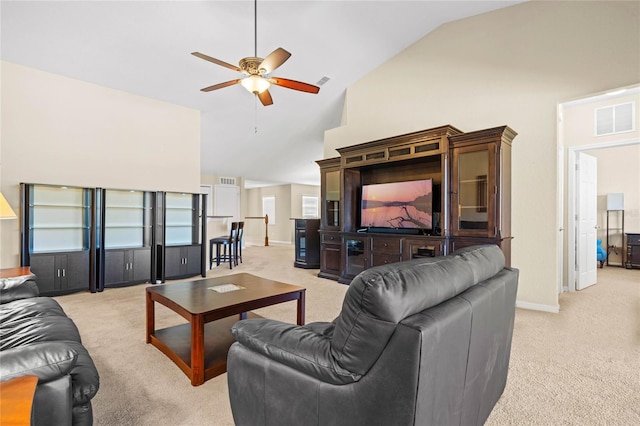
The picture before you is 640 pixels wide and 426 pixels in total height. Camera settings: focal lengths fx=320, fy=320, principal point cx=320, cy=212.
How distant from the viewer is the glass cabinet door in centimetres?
376

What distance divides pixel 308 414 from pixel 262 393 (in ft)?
0.82

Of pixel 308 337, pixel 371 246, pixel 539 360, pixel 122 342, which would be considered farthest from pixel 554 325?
pixel 122 342

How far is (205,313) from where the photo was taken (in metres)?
2.06

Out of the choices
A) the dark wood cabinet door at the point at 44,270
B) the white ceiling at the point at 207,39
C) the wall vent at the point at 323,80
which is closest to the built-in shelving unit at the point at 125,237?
the dark wood cabinet door at the point at 44,270

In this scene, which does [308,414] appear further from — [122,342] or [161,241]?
[161,241]

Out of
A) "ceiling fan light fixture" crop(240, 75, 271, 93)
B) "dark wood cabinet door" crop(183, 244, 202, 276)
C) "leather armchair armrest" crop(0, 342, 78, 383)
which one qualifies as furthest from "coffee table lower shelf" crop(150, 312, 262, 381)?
"dark wood cabinet door" crop(183, 244, 202, 276)

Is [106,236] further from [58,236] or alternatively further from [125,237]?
[58,236]

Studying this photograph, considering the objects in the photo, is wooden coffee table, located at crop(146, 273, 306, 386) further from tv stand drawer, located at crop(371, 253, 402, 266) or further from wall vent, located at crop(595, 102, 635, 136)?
wall vent, located at crop(595, 102, 635, 136)

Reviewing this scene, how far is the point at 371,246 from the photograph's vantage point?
15.9 ft

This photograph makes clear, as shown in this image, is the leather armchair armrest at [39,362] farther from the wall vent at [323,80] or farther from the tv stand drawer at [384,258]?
the wall vent at [323,80]

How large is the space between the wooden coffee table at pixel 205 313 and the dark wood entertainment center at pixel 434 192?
2235 mm

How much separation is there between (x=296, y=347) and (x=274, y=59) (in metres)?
2.57

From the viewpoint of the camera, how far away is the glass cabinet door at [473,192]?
12.3ft

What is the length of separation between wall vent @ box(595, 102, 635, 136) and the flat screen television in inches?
111
